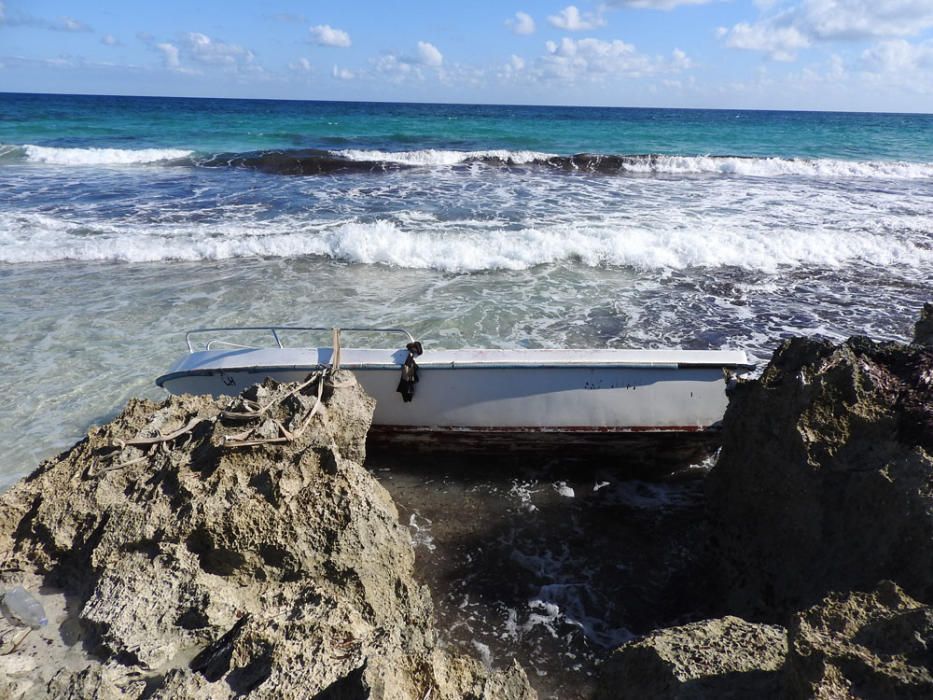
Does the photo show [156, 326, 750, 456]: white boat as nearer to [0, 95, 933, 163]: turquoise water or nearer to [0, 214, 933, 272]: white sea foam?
[0, 214, 933, 272]: white sea foam

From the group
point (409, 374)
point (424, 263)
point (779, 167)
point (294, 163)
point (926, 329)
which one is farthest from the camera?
point (779, 167)

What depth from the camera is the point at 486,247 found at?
31.7ft

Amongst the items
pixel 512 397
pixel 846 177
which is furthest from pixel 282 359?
pixel 846 177

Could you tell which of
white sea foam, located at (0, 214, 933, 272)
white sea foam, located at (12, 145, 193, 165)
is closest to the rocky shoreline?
white sea foam, located at (0, 214, 933, 272)

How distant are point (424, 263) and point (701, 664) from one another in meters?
7.92

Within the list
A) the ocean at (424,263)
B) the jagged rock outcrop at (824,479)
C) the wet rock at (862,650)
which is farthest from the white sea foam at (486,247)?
the wet rock at (862,650)

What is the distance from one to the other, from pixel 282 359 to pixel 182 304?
3.93 meters

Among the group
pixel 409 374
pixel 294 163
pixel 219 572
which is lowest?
pixel 219 572

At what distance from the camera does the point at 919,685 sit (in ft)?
4.89

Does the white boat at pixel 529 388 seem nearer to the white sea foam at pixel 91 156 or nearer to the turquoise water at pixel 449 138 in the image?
the white sea foam at pixel 91 156

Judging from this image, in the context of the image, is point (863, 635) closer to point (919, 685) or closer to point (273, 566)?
point (919, 685)

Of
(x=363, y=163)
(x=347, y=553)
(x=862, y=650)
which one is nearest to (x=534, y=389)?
(x=347, y=553)

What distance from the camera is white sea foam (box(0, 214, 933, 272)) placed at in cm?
942

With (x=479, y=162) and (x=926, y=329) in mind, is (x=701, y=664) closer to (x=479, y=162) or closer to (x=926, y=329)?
(x=926, y=329)
